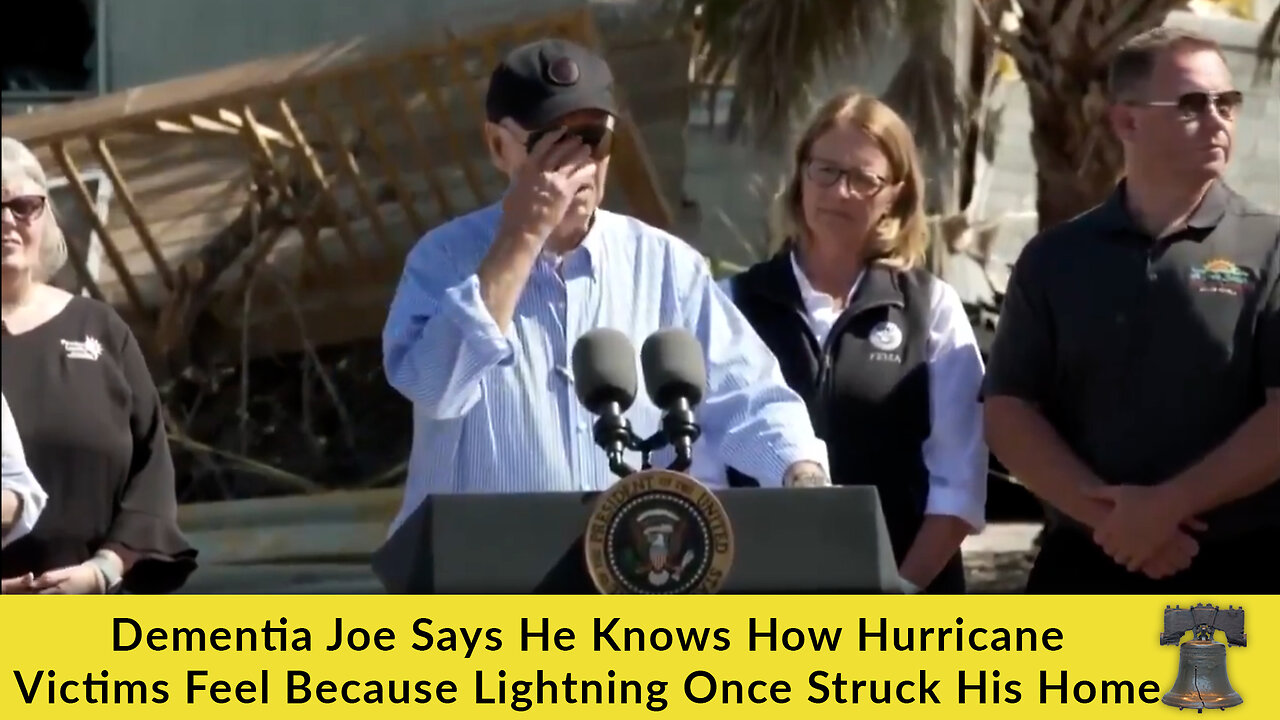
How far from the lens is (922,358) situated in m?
3.71

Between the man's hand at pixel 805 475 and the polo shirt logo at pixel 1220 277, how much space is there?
0.80 m

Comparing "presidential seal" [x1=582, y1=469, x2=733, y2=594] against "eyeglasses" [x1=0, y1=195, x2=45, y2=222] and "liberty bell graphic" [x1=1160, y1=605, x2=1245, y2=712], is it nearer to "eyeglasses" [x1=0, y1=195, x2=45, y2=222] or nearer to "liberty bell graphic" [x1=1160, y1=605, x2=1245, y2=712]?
"liberty bell graphic" [x1=1160, y1=605, x2=1245, y2=712]

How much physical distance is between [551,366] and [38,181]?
802mm

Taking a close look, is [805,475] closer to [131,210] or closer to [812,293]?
[812,293]

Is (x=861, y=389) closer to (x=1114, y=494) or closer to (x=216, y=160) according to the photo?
(x=1114, y=494)

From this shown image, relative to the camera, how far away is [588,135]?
2.95 meters

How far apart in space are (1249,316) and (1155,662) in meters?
1.00

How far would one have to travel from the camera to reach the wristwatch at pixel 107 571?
125 inches

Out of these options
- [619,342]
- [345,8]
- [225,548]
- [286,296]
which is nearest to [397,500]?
[225,548]

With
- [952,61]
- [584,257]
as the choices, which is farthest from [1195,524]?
[952,61]

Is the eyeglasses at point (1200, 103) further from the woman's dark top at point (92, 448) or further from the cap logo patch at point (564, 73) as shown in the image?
the woman's dark top at point (92, 448)

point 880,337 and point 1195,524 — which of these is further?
point 880,337

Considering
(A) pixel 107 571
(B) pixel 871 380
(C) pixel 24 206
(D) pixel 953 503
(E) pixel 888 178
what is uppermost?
(C) pixel 24 206

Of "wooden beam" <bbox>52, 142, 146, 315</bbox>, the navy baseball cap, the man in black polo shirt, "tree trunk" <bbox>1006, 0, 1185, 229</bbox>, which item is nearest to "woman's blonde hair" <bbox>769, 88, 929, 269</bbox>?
the man in black polo shirt
